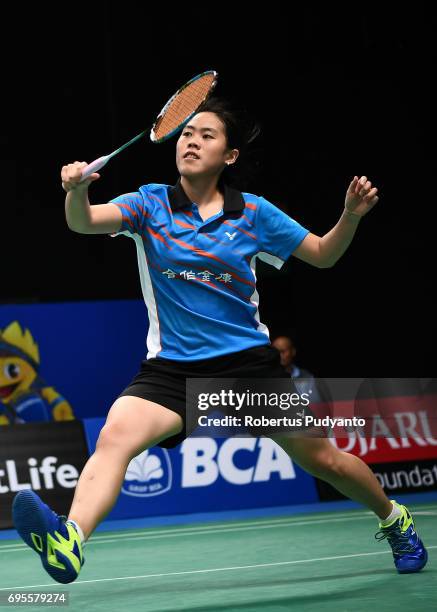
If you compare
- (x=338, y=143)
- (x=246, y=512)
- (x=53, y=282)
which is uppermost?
(x=338, y=143)

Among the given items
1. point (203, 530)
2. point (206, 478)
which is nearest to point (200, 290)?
point (203, 530)

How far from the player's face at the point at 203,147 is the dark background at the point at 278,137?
6.01m

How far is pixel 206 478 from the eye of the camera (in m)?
7.27

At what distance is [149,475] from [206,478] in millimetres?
386

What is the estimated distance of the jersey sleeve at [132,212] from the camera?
12.2ft

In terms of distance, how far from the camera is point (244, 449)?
7391mm

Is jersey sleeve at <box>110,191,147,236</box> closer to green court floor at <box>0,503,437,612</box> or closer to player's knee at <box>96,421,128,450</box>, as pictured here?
player's knee at <box>96,421,128,450</box>

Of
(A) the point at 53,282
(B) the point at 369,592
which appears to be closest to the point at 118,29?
(A) the point at 53,282

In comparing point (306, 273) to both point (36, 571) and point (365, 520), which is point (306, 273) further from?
point (36, 571)

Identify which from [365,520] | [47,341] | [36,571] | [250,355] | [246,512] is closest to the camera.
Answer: [250,355]

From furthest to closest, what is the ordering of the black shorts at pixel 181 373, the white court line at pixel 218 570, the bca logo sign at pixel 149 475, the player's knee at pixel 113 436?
the bca logo sign at pixel 149 475, the white court line at pixel 218 570, the black shorts at pixel 181 373, the player's knee at pixel 113 436

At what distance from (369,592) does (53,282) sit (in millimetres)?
6627

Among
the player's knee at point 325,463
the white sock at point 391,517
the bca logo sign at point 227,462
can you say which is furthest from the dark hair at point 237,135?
the bca logo sign at point 227,462

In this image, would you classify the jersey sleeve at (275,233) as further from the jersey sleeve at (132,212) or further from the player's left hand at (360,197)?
the jersey sleeve at (132,212)
